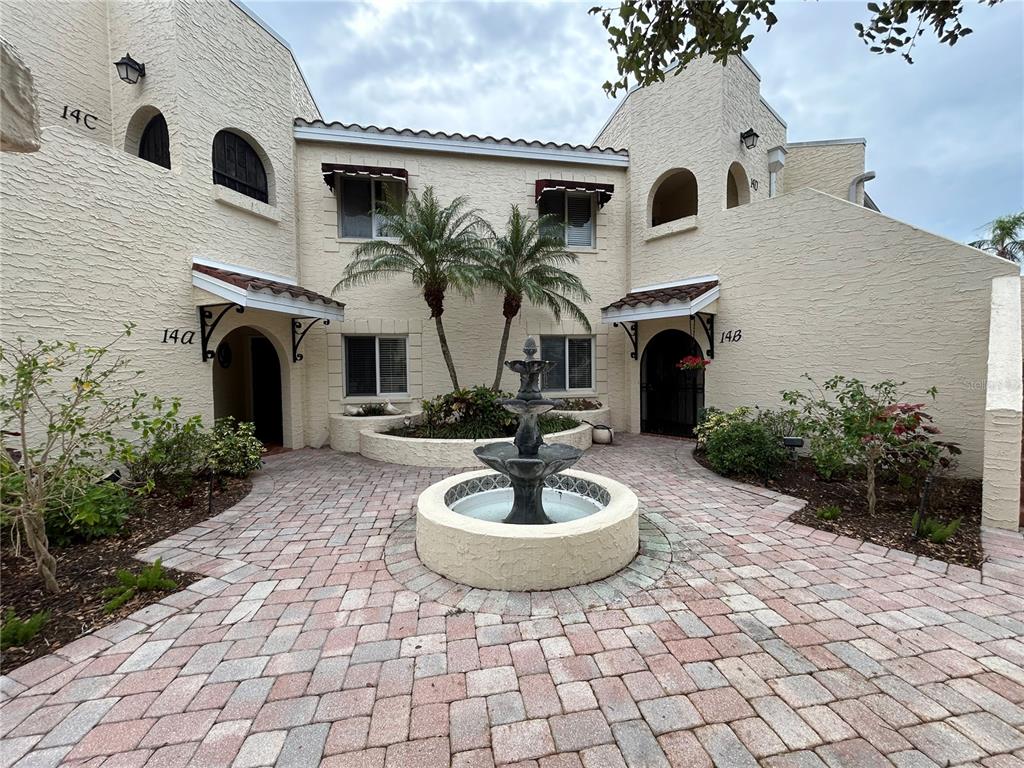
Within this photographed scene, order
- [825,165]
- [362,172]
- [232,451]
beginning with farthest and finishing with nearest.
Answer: [825,165] → [362,172] → [232,451]

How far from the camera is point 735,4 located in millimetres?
2955

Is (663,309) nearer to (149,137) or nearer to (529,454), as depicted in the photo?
(529,454)

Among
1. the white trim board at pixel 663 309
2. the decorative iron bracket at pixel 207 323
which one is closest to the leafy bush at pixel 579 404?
the white trim board at pixel 663 309

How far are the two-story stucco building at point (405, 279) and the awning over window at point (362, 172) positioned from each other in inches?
3.1

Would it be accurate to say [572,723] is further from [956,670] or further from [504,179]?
[504,179]

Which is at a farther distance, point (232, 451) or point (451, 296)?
point (451, 296)

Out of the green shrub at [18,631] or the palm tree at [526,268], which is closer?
the green shrub at [18,631]

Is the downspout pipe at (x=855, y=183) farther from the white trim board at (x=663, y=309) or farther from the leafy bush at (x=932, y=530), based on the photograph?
the leafy bush at (x=932, y=530)

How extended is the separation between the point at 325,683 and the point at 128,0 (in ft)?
36.9

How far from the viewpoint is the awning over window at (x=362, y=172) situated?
29.6 ft

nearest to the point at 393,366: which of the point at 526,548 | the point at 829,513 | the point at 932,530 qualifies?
the point at 526,548

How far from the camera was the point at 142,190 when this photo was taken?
6.38 metres

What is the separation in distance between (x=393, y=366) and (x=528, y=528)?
24.2ft

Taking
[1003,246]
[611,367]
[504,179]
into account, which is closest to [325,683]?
[611,367]
